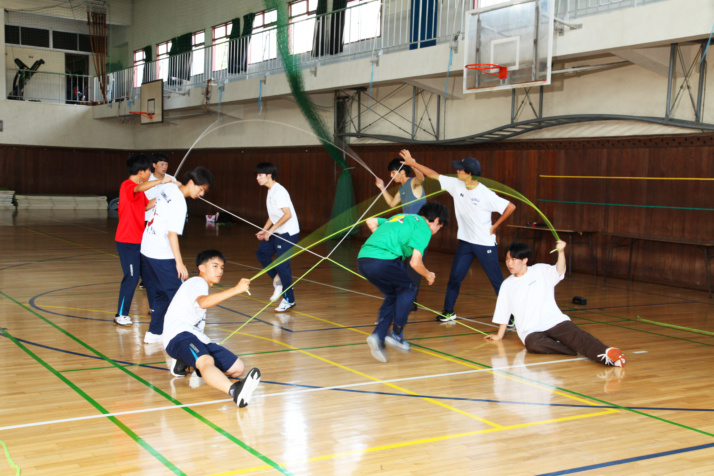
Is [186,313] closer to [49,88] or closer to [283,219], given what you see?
[283,219]

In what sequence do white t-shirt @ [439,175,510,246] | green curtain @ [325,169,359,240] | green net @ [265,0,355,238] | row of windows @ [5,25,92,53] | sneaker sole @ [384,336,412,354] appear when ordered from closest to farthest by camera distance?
1. sneaker sole @ [384,336,412,354]
2. white t-shirt @ [439,175,510,246]
3. green net @ [265,0,355,238]
4. green curtain @ [325,169,359,240]
5. row of windows @ [5,25,92,53]

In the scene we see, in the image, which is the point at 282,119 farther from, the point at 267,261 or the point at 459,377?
the point at 459,377

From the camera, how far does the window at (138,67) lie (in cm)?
2508

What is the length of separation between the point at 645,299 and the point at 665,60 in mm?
3354

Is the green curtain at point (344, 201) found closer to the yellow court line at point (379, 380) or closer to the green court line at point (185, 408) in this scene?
the yellow court line at point (379, 380)

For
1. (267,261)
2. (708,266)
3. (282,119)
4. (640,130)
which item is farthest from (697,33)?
(282,119)

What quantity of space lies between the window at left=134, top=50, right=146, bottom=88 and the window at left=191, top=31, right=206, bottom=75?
3.10 metres

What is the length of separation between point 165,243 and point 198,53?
1777 centimetres

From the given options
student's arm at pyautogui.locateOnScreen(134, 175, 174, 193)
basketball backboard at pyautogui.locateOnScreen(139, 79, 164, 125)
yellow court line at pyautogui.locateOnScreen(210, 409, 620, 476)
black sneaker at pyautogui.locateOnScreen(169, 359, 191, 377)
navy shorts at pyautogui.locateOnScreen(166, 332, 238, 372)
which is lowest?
yellow court line at pyautogui.locateOnScreen(210, 409, 620, 476)

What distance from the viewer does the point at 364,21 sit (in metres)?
15.1

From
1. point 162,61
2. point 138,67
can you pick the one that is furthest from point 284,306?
point 138,67

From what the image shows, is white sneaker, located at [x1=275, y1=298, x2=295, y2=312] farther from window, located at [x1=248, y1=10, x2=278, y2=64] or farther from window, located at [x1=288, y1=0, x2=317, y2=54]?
window, located at [x1=248, y1=10, x2=278, y2=64]

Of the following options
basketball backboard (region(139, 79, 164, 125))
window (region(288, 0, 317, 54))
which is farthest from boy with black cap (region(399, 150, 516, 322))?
basketball backboard (region(139, 79, 164, 125))

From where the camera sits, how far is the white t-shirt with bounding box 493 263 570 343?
18.0 ft
